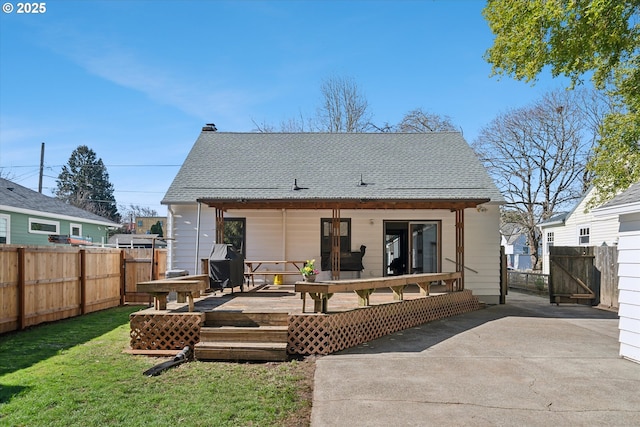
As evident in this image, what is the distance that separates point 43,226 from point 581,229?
23997 millimetres

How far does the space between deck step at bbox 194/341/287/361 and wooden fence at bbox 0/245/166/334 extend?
14.2 feet

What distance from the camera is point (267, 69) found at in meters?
17.3

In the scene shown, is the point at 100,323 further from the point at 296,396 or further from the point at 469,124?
the point at 469,124

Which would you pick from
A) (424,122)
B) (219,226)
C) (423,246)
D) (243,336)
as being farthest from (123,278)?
(424,122)

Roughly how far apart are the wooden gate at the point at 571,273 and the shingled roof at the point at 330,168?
290 centimetres

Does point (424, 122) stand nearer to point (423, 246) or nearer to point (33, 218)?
point (423, 246)

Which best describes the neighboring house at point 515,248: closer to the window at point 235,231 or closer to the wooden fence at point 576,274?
the wooden fence at point 576,274

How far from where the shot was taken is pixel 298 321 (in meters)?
6.61

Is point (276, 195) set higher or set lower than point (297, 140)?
lower

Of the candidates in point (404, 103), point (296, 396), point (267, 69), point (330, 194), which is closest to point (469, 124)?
point (404, 103)

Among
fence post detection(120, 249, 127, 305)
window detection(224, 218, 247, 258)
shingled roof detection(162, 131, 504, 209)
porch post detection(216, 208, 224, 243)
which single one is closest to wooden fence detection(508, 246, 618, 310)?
shingled roof detection(162, 131, 504, 209)

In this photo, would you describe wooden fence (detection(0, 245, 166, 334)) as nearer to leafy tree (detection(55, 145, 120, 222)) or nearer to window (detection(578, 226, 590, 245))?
window (detection(578, 226, 590, 245))

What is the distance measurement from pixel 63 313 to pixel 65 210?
12.2 meters

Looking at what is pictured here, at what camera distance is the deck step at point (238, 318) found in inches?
271
